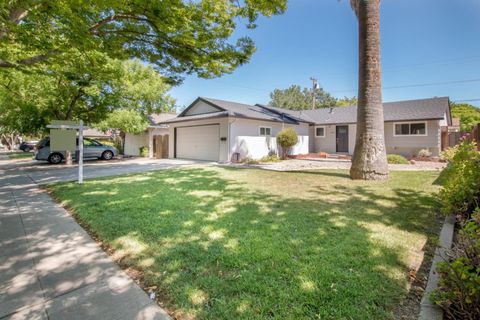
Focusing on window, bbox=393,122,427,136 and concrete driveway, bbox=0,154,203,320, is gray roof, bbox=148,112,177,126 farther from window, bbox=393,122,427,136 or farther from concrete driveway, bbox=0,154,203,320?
window, bbox=393,122,427,136

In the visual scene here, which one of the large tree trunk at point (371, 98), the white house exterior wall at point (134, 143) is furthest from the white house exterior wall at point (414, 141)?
the white house exterior wall at point (134, 143)

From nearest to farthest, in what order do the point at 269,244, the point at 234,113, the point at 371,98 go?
the point at 269,244 < the point at 371,98 < the point at 234,113

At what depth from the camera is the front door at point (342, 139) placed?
1972 centimetres

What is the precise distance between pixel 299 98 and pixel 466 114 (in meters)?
27.4

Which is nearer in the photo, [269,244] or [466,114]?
[269,244]

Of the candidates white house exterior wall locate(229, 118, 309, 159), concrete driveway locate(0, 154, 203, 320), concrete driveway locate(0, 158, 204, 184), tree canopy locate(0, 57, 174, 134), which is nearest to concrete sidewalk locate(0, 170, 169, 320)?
concrete driveway locate(0, 154, 203, 320)

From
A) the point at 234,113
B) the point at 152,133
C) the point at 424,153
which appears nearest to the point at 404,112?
the point at 424,153

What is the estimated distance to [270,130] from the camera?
1769 cm

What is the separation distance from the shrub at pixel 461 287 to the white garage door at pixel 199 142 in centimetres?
1419

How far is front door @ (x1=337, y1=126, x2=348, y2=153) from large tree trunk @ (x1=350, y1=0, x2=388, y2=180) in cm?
1224

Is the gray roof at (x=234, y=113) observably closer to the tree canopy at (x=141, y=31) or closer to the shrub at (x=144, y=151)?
the shrub at (x=144, y=151)

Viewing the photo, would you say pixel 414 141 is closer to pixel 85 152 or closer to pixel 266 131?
pixel 266 131

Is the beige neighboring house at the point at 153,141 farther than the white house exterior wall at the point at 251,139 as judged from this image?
Yes

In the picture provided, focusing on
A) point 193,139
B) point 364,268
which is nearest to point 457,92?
point 193,139
